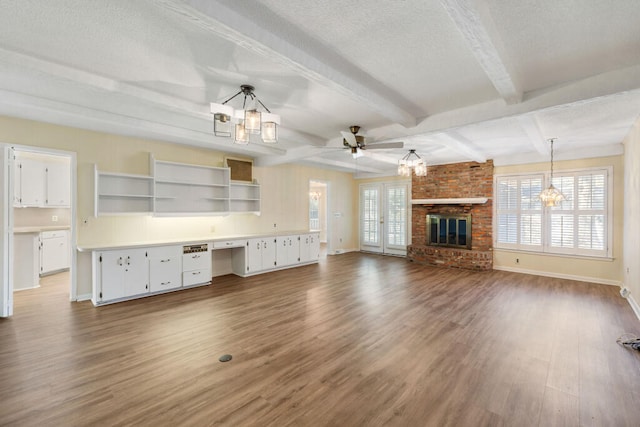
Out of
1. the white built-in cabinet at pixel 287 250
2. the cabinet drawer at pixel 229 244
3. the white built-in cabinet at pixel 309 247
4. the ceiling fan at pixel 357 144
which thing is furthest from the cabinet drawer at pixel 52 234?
the ceiling fan at pixel 357 144

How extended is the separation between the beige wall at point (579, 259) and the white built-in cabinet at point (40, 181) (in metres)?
9.98

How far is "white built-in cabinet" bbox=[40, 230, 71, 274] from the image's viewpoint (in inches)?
233

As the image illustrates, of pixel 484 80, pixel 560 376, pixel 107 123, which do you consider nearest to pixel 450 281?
pixel 560 376

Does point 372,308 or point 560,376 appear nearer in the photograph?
point 560,376

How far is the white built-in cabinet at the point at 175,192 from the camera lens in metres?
4.64

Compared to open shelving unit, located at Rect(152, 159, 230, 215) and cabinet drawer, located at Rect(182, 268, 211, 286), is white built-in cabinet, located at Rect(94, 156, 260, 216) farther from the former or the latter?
cabinet drawer, located at Rect(182, 268, 211, 286)

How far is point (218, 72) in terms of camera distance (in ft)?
8.77

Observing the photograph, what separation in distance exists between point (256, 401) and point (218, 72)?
282 centimetres

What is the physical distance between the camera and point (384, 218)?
29.5 feet

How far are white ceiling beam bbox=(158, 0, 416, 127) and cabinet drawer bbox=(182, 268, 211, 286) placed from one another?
4112mm

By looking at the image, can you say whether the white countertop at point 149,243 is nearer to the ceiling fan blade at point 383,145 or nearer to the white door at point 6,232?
the white door at point 6,232

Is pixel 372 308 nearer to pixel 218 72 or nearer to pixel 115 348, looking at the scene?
pixel 115 348

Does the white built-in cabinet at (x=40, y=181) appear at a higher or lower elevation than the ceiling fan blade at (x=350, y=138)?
lower

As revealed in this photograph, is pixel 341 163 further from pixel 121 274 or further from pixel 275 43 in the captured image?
pixel 275 43
